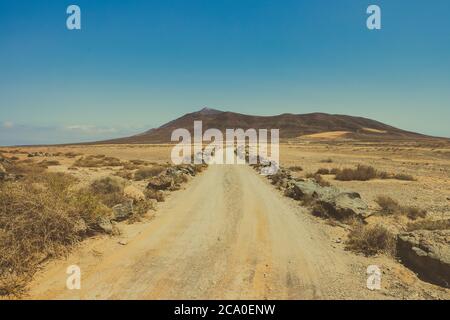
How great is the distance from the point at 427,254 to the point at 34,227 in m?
8.52

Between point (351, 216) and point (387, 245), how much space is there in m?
3.02

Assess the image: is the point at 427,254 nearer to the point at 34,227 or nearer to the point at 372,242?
the point at 372,242

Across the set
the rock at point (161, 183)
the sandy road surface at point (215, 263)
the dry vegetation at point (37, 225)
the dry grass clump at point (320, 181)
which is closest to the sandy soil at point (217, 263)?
the sandy road surface at point (215, 263)

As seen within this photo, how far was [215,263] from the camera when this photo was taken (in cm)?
704

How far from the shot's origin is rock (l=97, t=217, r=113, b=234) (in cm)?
884

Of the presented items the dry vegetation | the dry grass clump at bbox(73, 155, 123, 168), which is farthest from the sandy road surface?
the dry grass clump at bbox(73, 155, 123, 168)

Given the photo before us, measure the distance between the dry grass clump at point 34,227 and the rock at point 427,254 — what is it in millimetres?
7715

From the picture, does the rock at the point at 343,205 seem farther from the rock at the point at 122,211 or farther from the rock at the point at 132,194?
the rock at the point at 132,194

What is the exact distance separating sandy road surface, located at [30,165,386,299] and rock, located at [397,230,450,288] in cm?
122

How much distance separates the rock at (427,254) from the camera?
628 centimetres

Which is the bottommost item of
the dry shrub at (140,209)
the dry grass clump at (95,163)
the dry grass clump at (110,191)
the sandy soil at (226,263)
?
the sandy soil at (226,263)

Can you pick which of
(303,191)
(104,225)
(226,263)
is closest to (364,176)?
(303,191)
